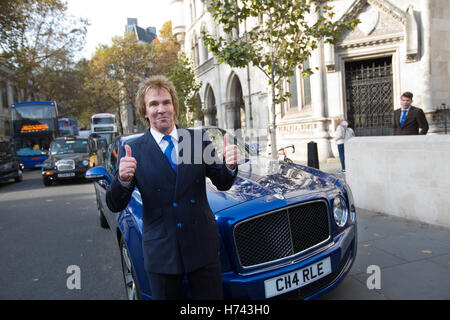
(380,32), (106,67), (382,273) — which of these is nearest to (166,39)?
(106,67)

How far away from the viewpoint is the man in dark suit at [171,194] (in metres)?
1.92

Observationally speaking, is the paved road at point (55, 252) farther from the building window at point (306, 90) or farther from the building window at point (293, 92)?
the building window at point (293, 92)

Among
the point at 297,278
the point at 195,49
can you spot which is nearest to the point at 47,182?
the point at 297,278

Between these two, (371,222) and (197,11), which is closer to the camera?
(371,222)

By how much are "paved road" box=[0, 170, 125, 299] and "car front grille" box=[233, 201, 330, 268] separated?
5.57 ft

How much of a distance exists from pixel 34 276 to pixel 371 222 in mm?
4681

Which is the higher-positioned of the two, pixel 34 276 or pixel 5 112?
pixel 5 112

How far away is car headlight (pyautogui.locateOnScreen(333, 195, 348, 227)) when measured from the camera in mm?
3082

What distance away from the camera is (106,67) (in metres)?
39.2

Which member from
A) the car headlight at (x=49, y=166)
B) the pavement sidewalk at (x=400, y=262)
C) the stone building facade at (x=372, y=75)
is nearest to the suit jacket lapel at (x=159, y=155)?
the pavement sidewalk at (x=400, y=262)

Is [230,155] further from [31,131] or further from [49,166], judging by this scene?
[31,131]

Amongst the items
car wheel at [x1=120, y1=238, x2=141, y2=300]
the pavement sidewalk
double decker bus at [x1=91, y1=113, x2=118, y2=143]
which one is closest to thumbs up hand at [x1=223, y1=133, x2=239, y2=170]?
car wheel at [x1=120, y1=238, x2=141, y2=300]

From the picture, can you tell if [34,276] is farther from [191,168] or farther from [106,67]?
[106,67]
